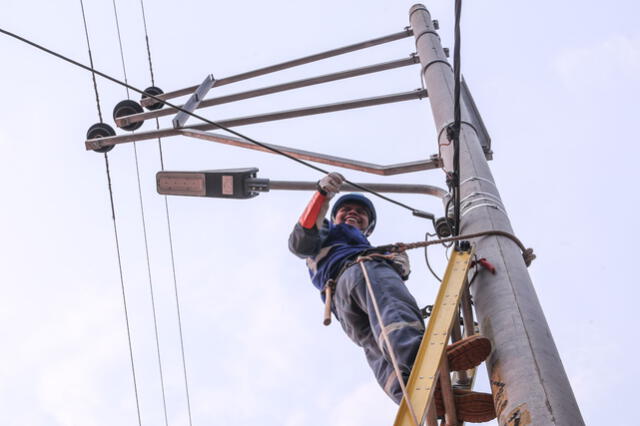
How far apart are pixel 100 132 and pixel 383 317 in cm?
372

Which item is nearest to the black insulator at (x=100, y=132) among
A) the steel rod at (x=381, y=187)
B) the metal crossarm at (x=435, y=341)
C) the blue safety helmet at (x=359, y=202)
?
the blue safety helmet at (x=359, y=202)

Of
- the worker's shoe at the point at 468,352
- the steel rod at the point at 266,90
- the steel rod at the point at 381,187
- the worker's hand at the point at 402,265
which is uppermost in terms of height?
the steel rod at the point at 266,90

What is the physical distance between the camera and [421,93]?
18.0 feet

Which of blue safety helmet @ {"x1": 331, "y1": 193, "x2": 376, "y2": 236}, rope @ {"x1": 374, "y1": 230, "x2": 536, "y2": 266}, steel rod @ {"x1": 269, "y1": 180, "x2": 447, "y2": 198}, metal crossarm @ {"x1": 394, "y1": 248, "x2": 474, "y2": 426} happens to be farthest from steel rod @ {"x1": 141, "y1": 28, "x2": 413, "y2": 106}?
metal crossarm @ {"x1": 394, "y1": 248, "x2": 474, "y2": 426}

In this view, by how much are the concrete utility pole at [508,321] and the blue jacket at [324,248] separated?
92 centimetres

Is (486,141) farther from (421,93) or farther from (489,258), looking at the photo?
(489,258)

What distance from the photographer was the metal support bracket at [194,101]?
18.9ft

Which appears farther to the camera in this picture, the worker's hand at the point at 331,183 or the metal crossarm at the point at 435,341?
the worker's hand at the point at 331,183

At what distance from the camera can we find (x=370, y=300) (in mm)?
3818

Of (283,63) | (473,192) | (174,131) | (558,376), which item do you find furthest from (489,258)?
(283,63)

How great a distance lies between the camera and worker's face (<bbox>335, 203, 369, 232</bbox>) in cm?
552

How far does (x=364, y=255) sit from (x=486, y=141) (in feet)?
4.54

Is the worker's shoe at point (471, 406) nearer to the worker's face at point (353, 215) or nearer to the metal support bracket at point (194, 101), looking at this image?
the worker's face at point (353, 215)

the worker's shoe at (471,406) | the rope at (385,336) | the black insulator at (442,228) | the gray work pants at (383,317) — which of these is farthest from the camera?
the black insulator at (442,228)
